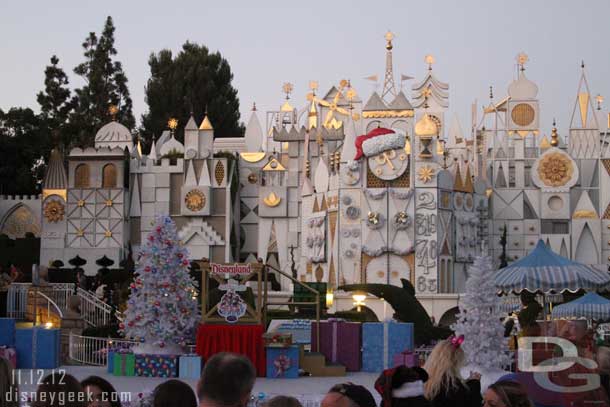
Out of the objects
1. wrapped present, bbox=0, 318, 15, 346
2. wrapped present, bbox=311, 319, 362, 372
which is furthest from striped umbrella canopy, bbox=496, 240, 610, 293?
wrapped present, bbox=0, 318, 15, 346

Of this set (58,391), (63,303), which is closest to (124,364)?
(63,303)

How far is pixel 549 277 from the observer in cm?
2209

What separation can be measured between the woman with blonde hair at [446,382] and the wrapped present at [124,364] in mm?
15013

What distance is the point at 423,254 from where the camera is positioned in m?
43.2

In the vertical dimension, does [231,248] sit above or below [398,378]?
above

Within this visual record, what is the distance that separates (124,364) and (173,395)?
16.8 meters

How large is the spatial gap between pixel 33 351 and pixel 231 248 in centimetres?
2819

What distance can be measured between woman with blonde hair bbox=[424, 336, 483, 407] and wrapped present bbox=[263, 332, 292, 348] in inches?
564

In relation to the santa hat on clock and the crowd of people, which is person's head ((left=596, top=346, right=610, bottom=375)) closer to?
the crowd of people

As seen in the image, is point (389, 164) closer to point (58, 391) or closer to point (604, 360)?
point (604, 360)

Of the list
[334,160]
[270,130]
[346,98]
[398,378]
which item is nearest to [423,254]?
[334,160]

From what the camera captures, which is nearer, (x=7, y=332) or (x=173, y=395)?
(x=173, y=395)

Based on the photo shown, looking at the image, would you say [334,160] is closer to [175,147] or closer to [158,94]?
[175,147]

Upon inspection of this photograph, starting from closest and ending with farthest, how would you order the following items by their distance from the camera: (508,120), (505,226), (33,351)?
(33,351) < (505,226) < (508,120)
